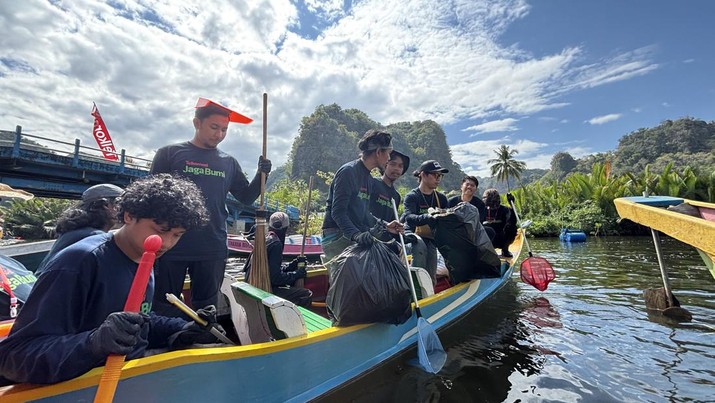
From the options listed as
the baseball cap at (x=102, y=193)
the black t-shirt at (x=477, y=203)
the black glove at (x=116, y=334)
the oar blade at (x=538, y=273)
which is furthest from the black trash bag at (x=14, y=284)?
the oar blade at (x=538, y=273)

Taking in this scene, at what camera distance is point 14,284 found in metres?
3.22

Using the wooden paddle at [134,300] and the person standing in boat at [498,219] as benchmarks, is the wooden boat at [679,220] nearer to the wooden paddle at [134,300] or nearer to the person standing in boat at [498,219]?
the wooden paddle at [134,300]

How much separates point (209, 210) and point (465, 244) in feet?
9.65

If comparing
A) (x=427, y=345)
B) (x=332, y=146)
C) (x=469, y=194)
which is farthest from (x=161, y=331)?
(x=332, y=146)

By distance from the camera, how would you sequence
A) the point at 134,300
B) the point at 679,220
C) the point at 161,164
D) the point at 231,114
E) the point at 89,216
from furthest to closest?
1. the point at 231,114
2. the point at 161,164
3. the point at 89,216
4. the point at 679,220
5. the point at 134,300

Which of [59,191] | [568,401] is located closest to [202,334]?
[568,401]

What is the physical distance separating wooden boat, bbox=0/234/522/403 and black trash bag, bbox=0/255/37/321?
4.81ft

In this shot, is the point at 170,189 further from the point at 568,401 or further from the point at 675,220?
the point at 568,401

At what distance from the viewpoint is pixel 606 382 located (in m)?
2.90


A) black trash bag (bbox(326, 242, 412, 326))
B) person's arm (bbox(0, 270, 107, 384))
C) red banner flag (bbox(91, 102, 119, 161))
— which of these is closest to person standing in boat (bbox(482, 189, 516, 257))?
black trash bag (bbox(326, 242, 412, 326))

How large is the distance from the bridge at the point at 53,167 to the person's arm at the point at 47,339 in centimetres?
1137

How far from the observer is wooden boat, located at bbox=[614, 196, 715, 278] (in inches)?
70.8

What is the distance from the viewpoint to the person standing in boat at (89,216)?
7.98 ft

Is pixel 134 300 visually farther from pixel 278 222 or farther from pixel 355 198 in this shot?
pixel 278 222
